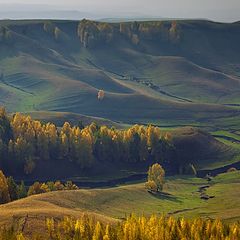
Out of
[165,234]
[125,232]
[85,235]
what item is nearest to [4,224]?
[85,235]

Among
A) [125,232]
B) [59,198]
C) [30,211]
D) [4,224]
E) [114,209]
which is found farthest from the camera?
[114,209]

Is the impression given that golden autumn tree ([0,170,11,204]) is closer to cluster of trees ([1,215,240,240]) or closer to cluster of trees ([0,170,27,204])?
cluster of trees ([0,170,27,204])

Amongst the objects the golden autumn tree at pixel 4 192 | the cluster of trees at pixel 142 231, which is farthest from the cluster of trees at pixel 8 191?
the cluster of trees at pixel 142 231

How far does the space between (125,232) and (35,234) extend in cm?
2280

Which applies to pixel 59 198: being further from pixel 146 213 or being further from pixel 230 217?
pixel 230 217

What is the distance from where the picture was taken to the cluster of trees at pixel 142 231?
12625cm

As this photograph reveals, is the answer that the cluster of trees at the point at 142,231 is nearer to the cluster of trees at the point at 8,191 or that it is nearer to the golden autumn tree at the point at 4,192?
the golden autumn tree at the point at 4,192

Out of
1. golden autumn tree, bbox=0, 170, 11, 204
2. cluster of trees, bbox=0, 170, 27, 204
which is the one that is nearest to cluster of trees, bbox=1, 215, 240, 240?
golden autumn tree, bbox=0, 170, 11, 204

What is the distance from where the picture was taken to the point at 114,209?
19888 cm

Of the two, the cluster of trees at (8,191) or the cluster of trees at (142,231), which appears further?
the cluster of trees at (8,191)

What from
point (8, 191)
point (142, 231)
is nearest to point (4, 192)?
point (8, 191)

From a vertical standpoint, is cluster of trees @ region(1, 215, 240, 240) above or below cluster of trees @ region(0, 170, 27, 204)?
above

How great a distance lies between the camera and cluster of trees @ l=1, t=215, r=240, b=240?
126 metres

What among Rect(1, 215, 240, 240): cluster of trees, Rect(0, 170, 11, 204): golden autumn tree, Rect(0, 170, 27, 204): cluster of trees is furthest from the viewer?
Rect(0, 170, 27, 204): cluster of trees
